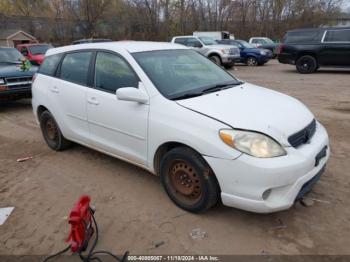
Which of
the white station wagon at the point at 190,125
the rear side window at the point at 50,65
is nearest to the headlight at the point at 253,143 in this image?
the white station wagon at the point at 190,125

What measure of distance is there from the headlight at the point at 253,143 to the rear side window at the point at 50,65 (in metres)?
3.27

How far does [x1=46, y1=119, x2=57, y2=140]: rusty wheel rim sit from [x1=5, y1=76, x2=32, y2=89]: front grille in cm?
363

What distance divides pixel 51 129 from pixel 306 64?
12.6 m

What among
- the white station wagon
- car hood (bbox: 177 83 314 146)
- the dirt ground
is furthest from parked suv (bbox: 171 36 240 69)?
car hood (bbox: 177 83 314 146)

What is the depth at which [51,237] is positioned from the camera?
3.16m

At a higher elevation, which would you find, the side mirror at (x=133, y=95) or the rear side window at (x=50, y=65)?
the rear side window at (x=50, y=65)

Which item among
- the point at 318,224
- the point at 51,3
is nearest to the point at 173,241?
the point at 318,224

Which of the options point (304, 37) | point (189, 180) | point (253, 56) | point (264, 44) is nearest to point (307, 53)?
point (304, 37)

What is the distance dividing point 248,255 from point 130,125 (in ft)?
6.00

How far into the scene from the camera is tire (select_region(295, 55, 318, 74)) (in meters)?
14.6

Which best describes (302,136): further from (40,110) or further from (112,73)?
(40,110)

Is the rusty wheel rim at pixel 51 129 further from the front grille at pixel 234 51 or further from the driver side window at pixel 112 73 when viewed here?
the front grille at pixel 234 51

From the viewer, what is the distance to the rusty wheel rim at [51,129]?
17.3 ft

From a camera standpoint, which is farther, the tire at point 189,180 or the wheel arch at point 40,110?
the wheel arch at point 40,110
